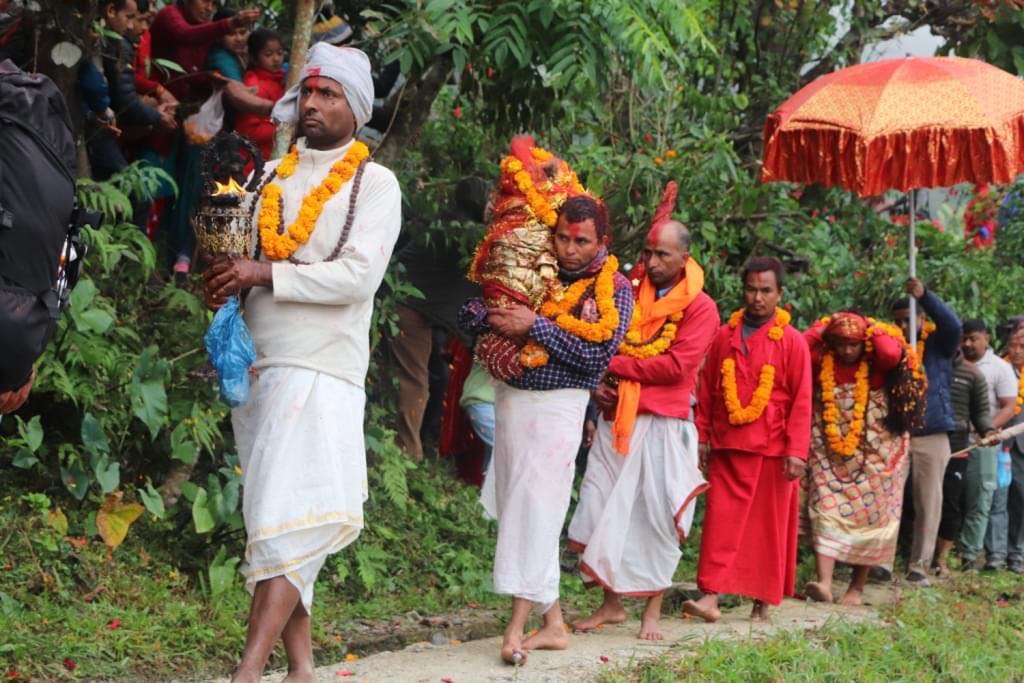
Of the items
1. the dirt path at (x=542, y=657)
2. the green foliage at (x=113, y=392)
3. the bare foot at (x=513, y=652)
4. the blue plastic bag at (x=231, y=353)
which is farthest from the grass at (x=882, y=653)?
the green foliage at (x=113, y=392)

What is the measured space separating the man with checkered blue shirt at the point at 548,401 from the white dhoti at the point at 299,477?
132 centimetres

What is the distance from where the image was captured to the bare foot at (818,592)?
9242 mm

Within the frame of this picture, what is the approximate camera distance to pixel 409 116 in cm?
890

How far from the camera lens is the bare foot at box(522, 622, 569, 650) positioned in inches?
260

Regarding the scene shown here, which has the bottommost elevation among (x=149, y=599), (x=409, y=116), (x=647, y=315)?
(x=149, y=599)

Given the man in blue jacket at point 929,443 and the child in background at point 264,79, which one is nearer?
the child in background at point 264,79

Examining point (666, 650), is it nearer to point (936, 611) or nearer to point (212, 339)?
point (936, 611)

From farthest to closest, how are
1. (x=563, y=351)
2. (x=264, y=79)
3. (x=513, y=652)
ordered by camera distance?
(x=264, y=79) → (x=563, y=351) → (x=513, y=652)

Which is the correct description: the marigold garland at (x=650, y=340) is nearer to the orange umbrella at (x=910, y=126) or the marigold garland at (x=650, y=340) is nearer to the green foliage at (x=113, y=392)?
the orange umbrella at (x=910, y=126)

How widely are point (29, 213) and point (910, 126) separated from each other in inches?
233

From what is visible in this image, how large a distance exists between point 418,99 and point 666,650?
3831 millimetres

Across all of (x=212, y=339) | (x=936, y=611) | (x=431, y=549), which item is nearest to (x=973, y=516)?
(x=936, y=611)

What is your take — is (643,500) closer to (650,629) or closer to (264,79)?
(650,629)

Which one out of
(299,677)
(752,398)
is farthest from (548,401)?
(752,398)
